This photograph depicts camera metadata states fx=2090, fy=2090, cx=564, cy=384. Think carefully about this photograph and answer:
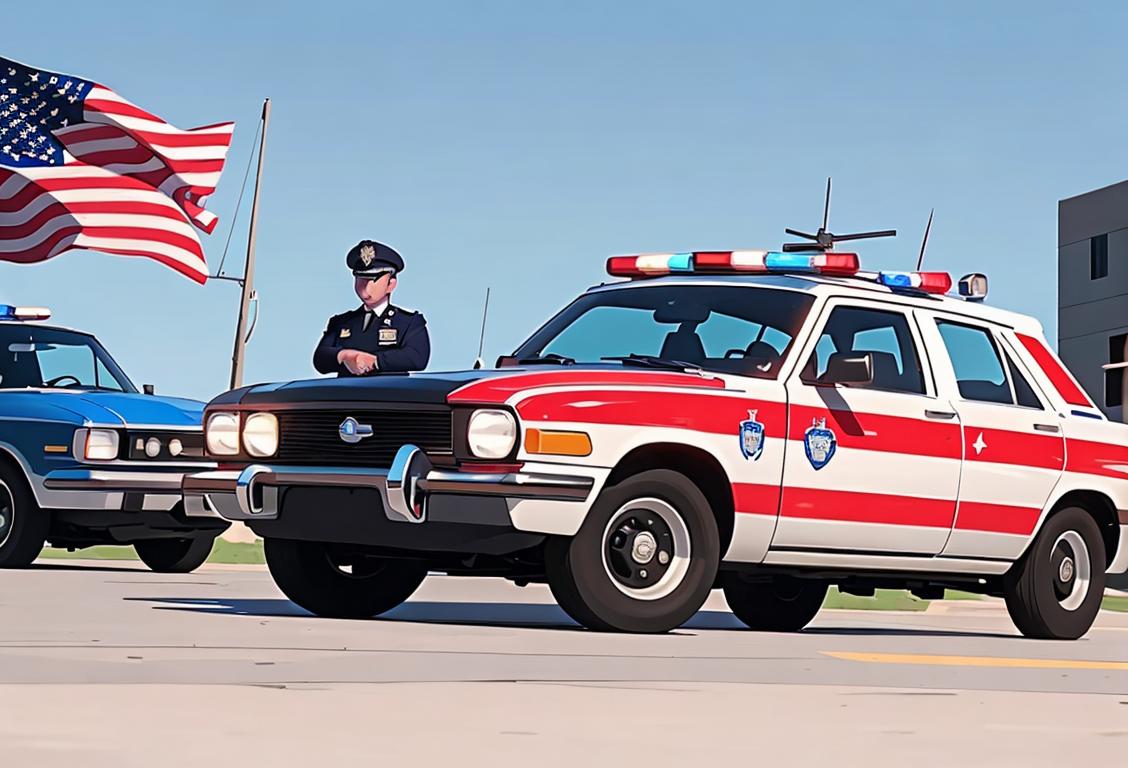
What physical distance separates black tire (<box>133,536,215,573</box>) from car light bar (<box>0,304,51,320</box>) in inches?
73.5

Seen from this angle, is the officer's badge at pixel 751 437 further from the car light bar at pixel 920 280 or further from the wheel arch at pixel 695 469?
the car light bar at pixel 920 280

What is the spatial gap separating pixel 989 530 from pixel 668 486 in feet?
7.54

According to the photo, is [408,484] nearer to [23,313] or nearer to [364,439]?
[364,439]

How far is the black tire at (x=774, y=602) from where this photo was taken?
11.3 m

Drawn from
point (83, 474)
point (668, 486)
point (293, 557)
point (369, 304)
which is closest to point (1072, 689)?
point (668, 486)

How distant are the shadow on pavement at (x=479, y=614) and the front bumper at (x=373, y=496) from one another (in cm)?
63

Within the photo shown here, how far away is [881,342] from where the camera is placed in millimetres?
10250

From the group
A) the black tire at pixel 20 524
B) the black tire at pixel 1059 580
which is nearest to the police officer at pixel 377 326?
the black tire at pixel 1059 580

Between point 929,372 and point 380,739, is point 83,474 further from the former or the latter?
point 380,739

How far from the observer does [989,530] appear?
10.3m

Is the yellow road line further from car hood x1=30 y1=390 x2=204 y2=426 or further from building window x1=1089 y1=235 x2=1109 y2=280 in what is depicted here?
building window x1=1089 y1=235 x2=1109 y2=280

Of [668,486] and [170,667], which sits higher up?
[668,486]

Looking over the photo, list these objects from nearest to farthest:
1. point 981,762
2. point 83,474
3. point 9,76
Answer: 1. point 981,762
2. point 83,474
3. point 9,76

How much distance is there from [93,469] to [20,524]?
663 mm
